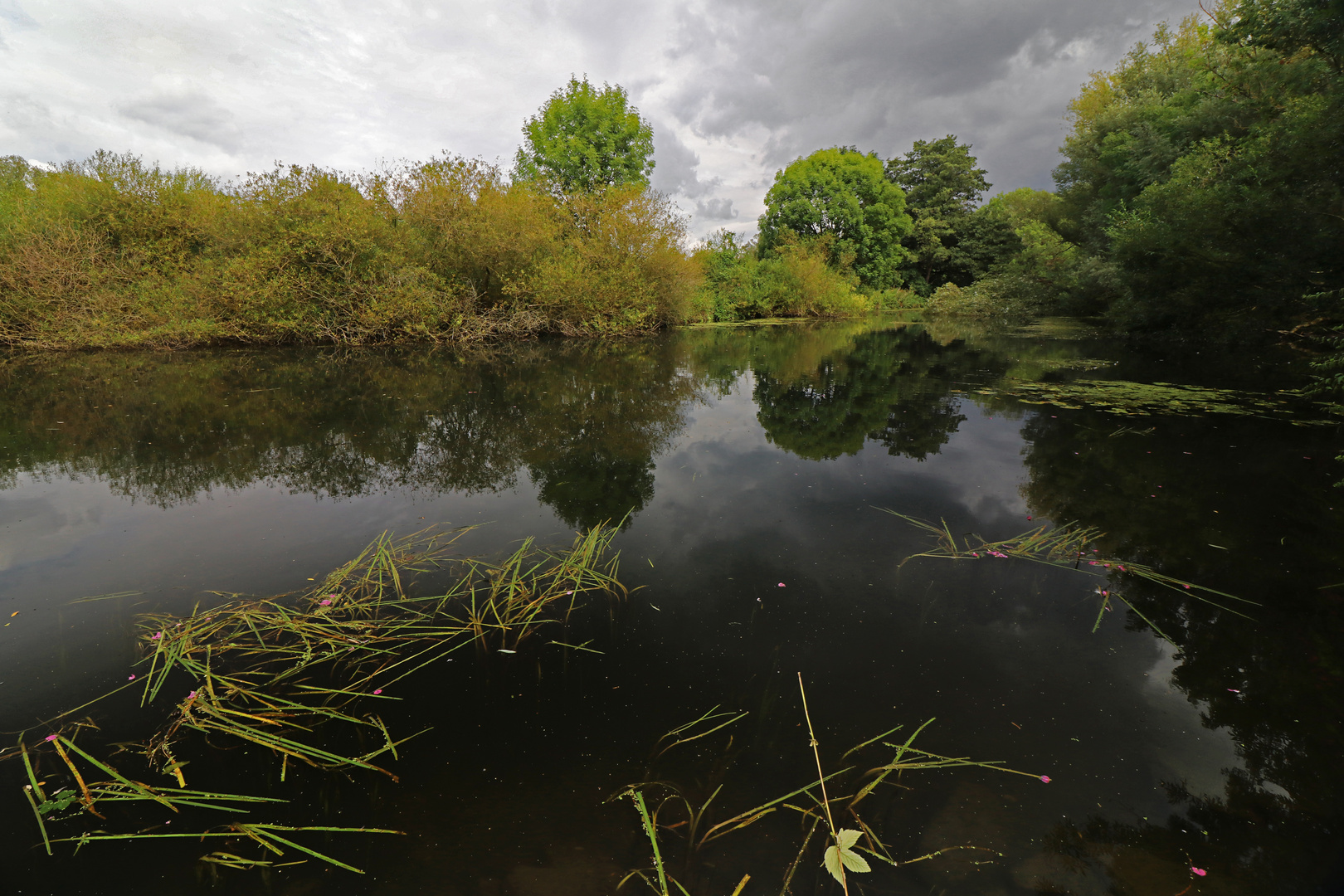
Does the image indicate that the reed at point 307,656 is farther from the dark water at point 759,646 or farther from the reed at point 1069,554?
the reed at point 1069,554

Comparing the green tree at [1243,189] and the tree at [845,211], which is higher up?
the tree at [845,211]

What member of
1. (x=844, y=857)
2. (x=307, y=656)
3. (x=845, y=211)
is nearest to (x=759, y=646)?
(x=844, y=857)

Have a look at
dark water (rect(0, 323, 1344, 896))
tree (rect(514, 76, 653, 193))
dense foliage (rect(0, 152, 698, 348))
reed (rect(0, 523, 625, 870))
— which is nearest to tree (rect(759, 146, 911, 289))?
tree (rect(514, 76, 653, 193))

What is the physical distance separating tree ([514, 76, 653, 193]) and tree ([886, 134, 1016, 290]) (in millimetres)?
25231

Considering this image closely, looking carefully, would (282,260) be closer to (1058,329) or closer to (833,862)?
(833,862)

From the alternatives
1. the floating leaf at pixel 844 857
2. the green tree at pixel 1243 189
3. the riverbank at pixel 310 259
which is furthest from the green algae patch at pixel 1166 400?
the riverbank at pixel 310 259

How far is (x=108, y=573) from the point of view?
3107 millimetres

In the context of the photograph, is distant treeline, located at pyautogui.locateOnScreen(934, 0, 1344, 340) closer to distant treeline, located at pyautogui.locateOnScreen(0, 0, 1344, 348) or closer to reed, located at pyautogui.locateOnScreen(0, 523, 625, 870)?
distant treeline, located at pyautogui.locateOnScreen(0, 0, 1344, 348)

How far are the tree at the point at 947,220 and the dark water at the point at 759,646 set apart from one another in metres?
40.4

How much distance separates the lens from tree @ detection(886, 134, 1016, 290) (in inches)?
1577

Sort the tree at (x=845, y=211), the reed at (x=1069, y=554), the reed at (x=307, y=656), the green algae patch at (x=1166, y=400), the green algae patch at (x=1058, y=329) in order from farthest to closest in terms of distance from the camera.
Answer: the tree at (x=845, y=211) → the green algae patch at (x=1058, y=329) → the green algae patch at (x=1166, y=400) → the reed at (x=1069, y=554) → the reed at (x=307, y=656)

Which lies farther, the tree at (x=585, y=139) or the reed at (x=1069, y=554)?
the tree at (x=585, y=139)

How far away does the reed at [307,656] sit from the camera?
5.71ft

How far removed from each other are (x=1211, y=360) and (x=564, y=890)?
16.7 m
